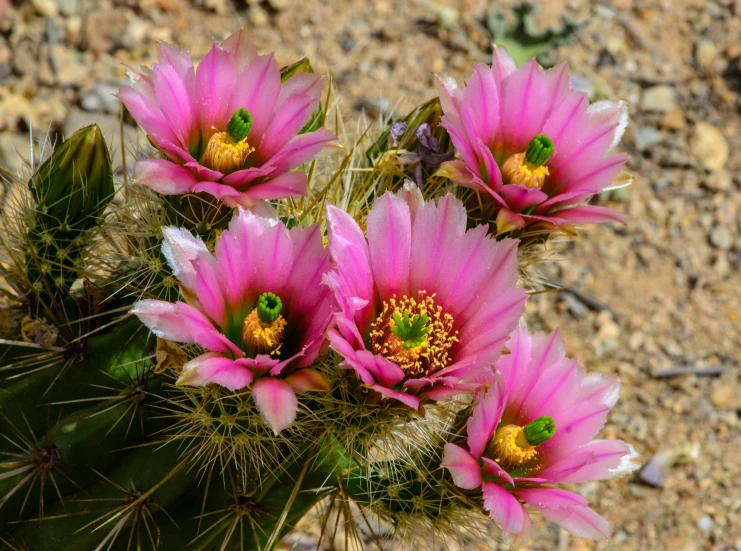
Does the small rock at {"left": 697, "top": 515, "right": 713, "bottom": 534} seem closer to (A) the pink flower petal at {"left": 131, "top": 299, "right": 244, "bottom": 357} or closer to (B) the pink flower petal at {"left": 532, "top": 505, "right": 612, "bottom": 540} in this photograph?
(B) the pink flower petal at {"left": 532, "top": 505, "right": 612, "bottom": 540}

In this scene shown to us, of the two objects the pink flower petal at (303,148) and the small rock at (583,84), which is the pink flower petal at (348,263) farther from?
the small rock at (583,84)

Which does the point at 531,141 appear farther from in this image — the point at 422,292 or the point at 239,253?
the point at 239,253

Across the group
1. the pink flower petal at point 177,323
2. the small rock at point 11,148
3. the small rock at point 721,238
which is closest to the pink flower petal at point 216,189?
the pink flower petal at point 177,323

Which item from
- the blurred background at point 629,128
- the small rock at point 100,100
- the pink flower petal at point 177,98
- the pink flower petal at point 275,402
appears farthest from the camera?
the small rock at point 100,100

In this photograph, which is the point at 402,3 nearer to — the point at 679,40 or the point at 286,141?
the point at 679,40

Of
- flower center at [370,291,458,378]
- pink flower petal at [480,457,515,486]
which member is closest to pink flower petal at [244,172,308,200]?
flower center at [370,291,458,378]

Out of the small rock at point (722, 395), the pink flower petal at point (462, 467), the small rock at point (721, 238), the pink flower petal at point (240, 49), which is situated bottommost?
the small rock at point (722, 395)

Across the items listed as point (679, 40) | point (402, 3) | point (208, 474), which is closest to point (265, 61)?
point (208, 474)
